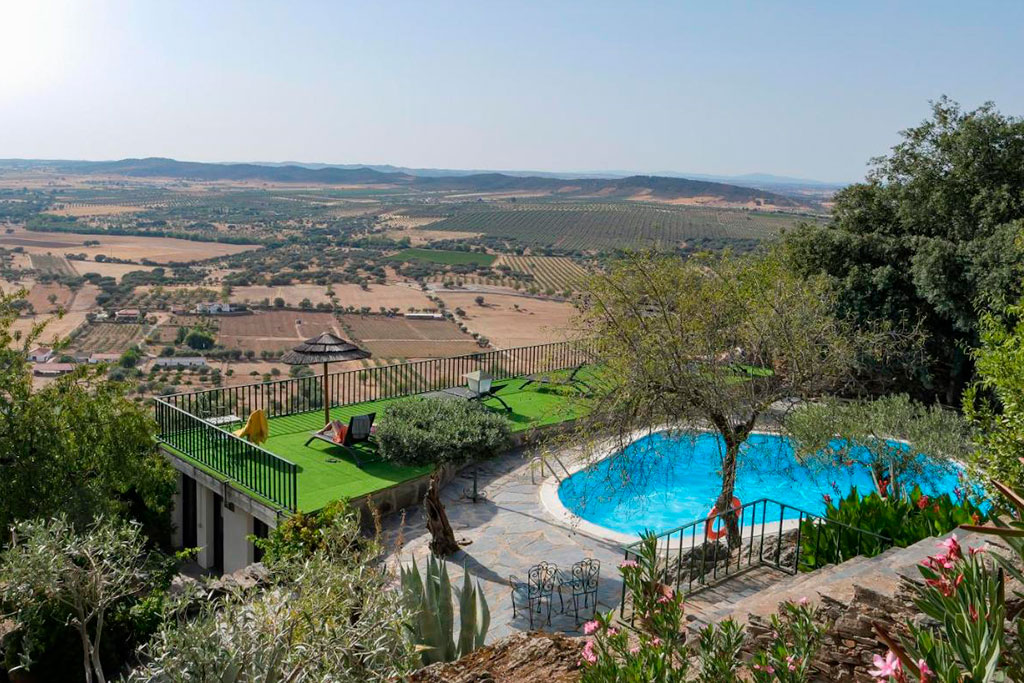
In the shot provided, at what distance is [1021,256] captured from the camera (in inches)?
496

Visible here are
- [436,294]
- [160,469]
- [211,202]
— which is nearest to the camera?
[160,469]

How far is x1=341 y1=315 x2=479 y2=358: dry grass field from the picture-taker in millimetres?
38281

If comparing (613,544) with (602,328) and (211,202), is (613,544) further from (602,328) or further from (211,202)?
(211,202)

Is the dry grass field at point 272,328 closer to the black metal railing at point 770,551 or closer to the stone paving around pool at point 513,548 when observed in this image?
the stone paving around pool at point 513,548

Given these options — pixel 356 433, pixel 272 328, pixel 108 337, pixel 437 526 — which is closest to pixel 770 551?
pixel 437 526

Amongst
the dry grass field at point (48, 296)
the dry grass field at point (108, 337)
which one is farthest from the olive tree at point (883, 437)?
the dry grass field at point (48, 296)

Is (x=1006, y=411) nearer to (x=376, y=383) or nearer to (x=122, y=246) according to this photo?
(x=376, y=383)

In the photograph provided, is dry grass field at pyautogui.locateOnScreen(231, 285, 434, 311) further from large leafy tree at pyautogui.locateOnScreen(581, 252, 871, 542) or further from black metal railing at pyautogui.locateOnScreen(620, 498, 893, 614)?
black metal railing at pyautogui.locateOnScreen(620, 498, 893, 614)

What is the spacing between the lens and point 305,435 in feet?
42.1

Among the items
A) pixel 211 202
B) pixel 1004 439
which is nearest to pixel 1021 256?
pixel 1004 439

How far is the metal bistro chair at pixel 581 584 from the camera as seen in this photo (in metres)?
7.86

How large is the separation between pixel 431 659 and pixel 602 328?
4.51 m

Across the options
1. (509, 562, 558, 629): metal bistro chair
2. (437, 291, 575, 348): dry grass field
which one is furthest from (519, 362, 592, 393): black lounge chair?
(437, 291, 575, 348): dry grass field

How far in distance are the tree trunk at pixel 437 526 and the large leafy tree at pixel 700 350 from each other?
5.84 feet
